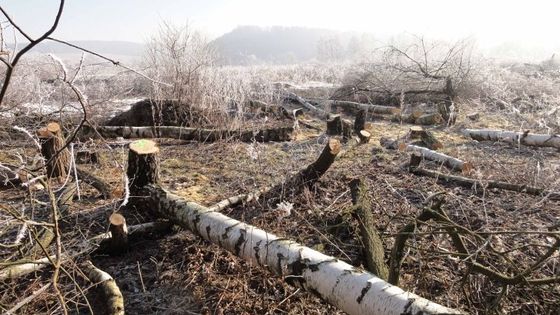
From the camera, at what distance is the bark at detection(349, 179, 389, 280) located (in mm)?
A: 2828

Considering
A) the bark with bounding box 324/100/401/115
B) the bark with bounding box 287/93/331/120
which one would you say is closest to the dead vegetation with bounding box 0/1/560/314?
the bark with bounding box 324/100/401/115

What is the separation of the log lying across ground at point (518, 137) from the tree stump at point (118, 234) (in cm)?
623

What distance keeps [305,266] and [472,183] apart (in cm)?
309

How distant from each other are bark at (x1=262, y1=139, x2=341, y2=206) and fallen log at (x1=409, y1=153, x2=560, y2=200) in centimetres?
139

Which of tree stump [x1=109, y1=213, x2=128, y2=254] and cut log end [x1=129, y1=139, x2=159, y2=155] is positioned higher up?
cut log end [x1=129, y1=139, x2=159, y2=155]

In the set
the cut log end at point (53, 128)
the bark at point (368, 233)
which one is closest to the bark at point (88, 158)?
the cut log end at point (53, 128)

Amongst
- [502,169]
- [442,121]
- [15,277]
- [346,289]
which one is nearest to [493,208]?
[502,169]

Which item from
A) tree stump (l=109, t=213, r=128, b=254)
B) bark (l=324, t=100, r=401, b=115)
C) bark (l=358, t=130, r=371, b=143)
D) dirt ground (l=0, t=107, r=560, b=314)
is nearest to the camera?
dirt ground (l=0, t=107, r=560, b=314)

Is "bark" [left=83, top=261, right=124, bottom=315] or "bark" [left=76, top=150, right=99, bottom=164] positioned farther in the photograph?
"bark" [left=76, top=150, right=99, bottom=164]

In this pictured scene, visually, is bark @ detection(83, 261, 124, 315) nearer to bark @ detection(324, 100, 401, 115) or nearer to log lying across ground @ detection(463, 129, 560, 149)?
log lying across ground @ detection(463, 129, 560, 149)

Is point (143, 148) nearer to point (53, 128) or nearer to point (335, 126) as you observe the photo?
point (53, 128)

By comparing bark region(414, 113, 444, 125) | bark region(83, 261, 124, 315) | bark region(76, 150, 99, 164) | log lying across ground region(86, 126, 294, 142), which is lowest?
bark region(83, 261, 124, 315)

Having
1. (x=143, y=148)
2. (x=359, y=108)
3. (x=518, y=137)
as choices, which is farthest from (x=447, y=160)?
(x=359, y=108)

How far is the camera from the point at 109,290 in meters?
2.69
